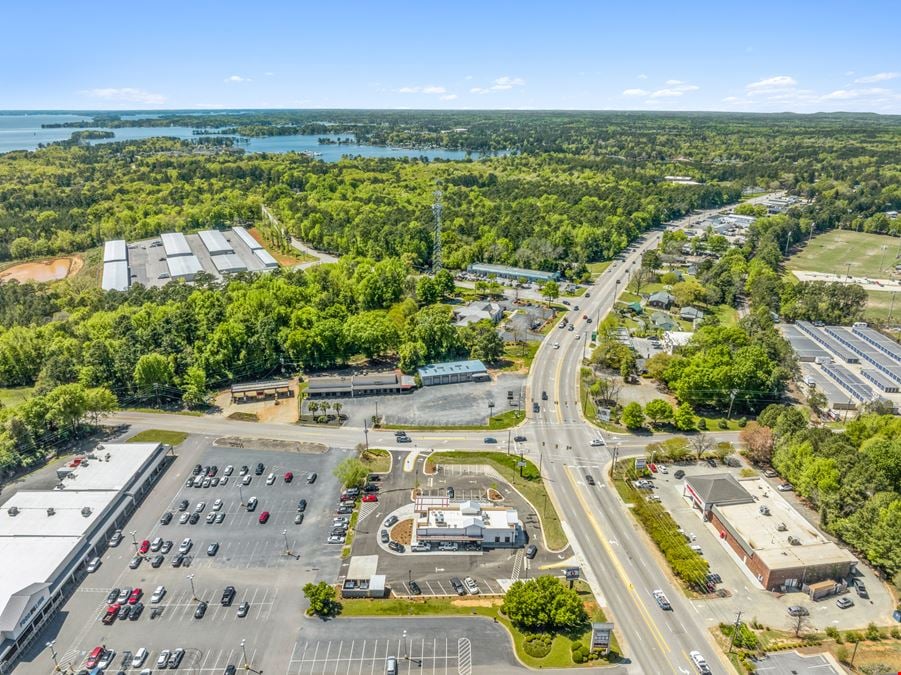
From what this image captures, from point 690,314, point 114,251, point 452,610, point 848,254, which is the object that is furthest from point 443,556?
point 848,254

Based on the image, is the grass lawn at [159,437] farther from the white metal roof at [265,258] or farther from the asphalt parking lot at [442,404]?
the white metal roof at [265,258]

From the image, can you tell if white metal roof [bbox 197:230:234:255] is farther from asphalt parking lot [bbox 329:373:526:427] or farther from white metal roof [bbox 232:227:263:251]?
asphalt parking lot [bbox 329:373:526:427]

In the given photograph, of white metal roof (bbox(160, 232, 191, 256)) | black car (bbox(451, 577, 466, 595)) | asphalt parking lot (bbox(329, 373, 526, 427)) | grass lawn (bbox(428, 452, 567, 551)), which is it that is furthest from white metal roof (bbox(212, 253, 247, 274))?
black car (bbox(451, 577, 466, 595))

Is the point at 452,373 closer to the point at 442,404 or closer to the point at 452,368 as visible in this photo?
the point at 452,368

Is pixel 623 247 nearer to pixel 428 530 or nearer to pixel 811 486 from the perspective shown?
pixel 811 486

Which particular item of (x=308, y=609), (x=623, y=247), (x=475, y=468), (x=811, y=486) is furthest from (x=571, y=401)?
(x=623, y=247)

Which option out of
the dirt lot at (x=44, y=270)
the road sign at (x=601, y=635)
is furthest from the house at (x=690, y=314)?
the dirt lot at (x=44, y=270)
